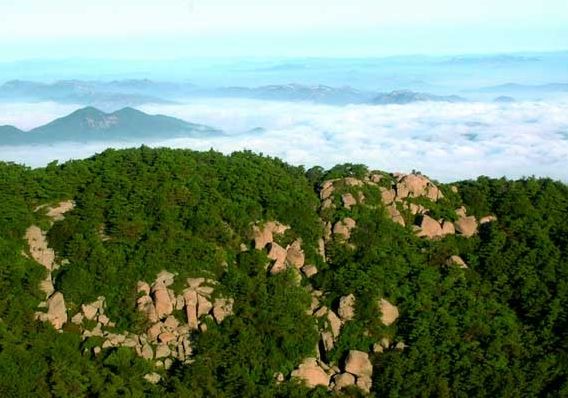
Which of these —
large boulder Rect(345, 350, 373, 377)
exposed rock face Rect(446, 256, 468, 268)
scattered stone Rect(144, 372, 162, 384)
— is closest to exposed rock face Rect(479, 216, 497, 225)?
exposed rock face Rect(446, 256, 468, 268)

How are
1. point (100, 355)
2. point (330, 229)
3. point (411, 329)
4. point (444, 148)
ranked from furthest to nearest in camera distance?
point (444, 148)
point (330, 229)
point (411, 329)
point (100, 355)

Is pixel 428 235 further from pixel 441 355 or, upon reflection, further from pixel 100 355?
pixel 100 355

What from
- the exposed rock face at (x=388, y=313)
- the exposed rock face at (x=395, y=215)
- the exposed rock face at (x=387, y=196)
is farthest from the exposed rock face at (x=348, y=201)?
the exposed rock face at (x=388, y=313)

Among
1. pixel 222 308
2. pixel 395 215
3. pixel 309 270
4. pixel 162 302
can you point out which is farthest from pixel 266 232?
pixel 395 215

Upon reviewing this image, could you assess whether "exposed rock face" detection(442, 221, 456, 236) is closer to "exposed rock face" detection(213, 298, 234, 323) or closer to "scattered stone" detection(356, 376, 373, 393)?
"scattered stone" detection(356, 376, 373, 393)

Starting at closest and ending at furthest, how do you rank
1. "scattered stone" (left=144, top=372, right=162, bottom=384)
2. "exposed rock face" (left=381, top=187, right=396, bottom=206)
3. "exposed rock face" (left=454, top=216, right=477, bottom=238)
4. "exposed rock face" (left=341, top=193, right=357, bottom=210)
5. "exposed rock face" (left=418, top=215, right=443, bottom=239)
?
"scattered stone" (left=144, top=372, right=162, bottom=384) → "exposed rock face" (left=418, top=215, right=443, bottom=239) → "exposed rock face" (left=454, top=216, right=477, bottom=238) → "exposed rock face" (left=341, top=193, right=357, bottom=210) → "exposed rock face" (left=381, top=187, right=396, bottom=206)

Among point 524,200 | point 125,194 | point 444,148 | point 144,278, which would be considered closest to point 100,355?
point 144,278
